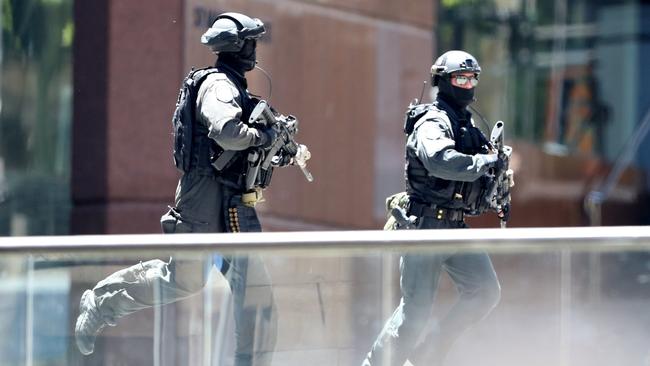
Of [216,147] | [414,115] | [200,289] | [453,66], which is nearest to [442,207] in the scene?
[414,115]

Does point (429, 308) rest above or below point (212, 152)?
below

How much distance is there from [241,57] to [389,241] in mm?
1806

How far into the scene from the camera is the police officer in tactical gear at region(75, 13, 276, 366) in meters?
5.03

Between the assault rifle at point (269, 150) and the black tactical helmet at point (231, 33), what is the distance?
12.9 inches

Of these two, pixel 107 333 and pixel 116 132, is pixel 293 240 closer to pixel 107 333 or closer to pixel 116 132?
pixel 107 333

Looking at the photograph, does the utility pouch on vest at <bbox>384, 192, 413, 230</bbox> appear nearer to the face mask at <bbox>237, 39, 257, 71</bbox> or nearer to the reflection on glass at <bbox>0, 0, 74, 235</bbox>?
the face mask at <bbox>237, 39, 257, 71</bbox>

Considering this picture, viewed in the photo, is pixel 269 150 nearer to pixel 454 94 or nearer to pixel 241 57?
pixel 241 57

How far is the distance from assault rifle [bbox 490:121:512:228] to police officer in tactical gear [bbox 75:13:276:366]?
1.14 metres

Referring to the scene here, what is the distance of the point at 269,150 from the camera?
20.1 feet

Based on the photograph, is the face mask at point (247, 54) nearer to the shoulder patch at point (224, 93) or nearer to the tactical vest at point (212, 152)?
the tactical vest at point (212, 152)

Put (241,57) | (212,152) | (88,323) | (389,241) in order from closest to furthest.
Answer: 1. (389,241)
2. (88,323)
3. (212,152)
4. (241,57)

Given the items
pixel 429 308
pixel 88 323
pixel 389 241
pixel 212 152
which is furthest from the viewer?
pixel 212 152

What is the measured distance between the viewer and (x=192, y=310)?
5074mm

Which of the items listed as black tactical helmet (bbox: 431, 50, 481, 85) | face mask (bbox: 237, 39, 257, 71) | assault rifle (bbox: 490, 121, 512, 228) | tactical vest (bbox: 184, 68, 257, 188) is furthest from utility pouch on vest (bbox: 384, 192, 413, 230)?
face mask (bbox: 237, 39, 257, 71)
